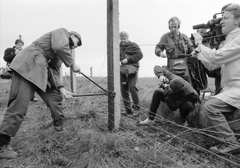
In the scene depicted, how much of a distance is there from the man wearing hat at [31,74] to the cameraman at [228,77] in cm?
171

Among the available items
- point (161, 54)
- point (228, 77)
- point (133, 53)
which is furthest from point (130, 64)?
point (228, 77)

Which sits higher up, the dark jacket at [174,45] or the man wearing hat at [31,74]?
the dark jacket at [174,45]

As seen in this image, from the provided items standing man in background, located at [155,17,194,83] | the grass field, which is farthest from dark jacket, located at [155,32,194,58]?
the grass field

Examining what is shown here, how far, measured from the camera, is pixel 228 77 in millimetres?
2131

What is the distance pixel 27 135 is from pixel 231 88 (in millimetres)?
2847

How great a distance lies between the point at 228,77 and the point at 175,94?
2.95 ft

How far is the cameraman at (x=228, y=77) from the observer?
Result: 2.05 m

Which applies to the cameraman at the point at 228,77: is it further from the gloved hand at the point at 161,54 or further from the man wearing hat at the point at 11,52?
the man wearing hat at the point at 11,52

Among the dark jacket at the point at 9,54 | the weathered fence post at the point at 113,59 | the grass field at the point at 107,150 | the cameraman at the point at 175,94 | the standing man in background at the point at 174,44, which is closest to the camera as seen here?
the grass field at the point at 107,150

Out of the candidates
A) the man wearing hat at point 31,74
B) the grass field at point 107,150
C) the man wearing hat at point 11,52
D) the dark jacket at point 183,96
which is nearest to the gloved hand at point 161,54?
the dark jacket at point 183,96

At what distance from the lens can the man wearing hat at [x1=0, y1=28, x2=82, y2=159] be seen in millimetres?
2084

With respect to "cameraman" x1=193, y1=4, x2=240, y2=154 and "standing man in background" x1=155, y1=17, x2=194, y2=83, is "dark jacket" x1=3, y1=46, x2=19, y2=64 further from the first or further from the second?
"cameraman" x1=193, y1=4, x2=240, y2=154

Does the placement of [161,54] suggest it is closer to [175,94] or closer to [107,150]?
[175,94]

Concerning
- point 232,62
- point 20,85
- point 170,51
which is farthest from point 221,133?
point 20,85
